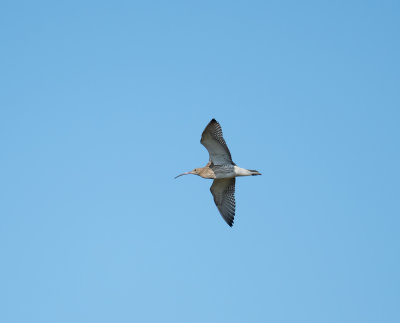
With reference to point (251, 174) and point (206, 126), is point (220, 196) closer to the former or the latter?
point (251, 174)

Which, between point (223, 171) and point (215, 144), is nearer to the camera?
point (215, 144)

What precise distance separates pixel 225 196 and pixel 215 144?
3.08 meters

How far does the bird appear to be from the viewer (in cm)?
2378

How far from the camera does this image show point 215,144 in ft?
79.0

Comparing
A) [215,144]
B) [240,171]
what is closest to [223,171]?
[240,171]

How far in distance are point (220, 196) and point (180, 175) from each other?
1888 millimetres

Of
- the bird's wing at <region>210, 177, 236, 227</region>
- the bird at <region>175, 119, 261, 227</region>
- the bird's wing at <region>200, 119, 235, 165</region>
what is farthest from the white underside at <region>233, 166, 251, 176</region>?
the bird's wing at <region>210, 177, 236, 227</region>

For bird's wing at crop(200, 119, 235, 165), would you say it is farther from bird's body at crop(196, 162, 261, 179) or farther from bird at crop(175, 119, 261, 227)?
bird's body at crop(196, 162, 261, 179)

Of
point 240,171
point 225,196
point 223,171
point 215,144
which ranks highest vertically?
point 215,144

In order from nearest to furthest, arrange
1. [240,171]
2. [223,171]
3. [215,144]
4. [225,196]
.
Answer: [215,144]
[240,171]
[223,171]
[225,196]

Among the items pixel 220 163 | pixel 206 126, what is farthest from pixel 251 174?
pixel 206 126

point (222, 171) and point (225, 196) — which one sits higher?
point (222, 171)

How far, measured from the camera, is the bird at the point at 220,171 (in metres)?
23.8

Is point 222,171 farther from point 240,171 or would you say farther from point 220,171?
point 240,171
